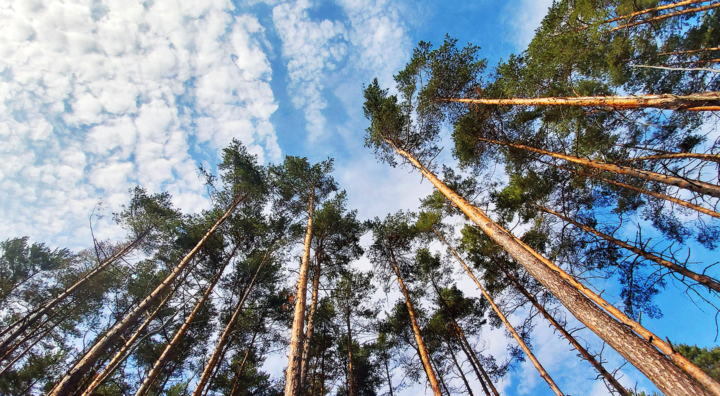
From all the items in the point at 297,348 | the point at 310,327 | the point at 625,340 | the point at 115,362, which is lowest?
the point at 625,340

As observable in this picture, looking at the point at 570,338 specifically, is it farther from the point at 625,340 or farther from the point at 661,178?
the point at 625,340

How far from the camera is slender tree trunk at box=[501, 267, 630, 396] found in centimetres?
649

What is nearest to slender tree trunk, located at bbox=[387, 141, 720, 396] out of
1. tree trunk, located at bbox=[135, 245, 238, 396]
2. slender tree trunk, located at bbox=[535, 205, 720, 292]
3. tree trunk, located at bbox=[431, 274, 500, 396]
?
slender tree trunk, located at bbox=[535, 205, 720, 292]

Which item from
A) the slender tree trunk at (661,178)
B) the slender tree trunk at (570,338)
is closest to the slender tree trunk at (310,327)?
the slender tree trunk at (570,338)

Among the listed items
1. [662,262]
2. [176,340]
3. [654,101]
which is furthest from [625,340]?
[176,340]

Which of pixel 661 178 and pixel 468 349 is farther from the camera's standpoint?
pixel 468 349

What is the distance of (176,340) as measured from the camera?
763cm

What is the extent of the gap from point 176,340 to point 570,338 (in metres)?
12.6

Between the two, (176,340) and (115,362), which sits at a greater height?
(176,340)

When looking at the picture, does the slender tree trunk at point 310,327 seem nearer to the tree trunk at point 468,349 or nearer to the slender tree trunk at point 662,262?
the tree trunk at point 468,349

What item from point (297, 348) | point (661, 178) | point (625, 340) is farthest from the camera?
point (661, 178)

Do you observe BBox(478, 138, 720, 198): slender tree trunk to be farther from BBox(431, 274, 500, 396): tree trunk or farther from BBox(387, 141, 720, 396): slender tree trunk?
BBox(431, 274, 500, 396): tree trunk

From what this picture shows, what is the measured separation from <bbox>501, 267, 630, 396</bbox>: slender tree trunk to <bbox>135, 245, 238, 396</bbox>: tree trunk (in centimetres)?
1160

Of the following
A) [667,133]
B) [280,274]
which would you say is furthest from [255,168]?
[667,133]
